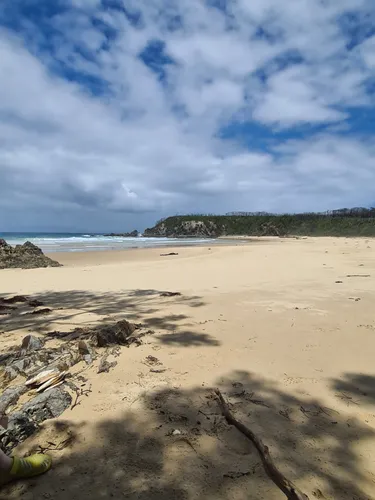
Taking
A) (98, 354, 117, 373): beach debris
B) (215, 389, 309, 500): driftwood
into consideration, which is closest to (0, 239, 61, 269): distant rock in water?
(98, 354, 117, 373): beach debris

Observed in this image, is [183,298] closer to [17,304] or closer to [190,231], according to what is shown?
[17,304]

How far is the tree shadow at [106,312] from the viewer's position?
4.82 metres

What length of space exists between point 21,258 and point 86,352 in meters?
15.2

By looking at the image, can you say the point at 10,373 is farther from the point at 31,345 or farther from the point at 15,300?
the point at 15,300

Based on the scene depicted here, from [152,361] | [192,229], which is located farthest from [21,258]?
[192,229]

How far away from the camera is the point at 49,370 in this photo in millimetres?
3188

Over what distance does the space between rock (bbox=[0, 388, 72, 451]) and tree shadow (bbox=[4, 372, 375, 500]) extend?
27 centimetres

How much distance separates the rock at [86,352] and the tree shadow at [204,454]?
1.05 m

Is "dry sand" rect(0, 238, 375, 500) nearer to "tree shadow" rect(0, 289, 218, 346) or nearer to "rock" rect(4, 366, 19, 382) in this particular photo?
"tree shadow" rect(0, 289, 218, 346)

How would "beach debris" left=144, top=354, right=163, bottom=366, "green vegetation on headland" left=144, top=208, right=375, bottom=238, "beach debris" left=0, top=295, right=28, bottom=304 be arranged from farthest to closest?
"green vegetation on headland" left=144, top=208, right=375, bottom=238
"beach debris" left=0, top=295, right=28, bottom=304
"beach debris" left=144, top=354, right=163, bottom=366

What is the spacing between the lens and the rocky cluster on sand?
242 centimetres

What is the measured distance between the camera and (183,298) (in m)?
6.97

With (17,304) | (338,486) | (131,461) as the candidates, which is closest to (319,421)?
(338,486)

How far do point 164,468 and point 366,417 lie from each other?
1.72m
